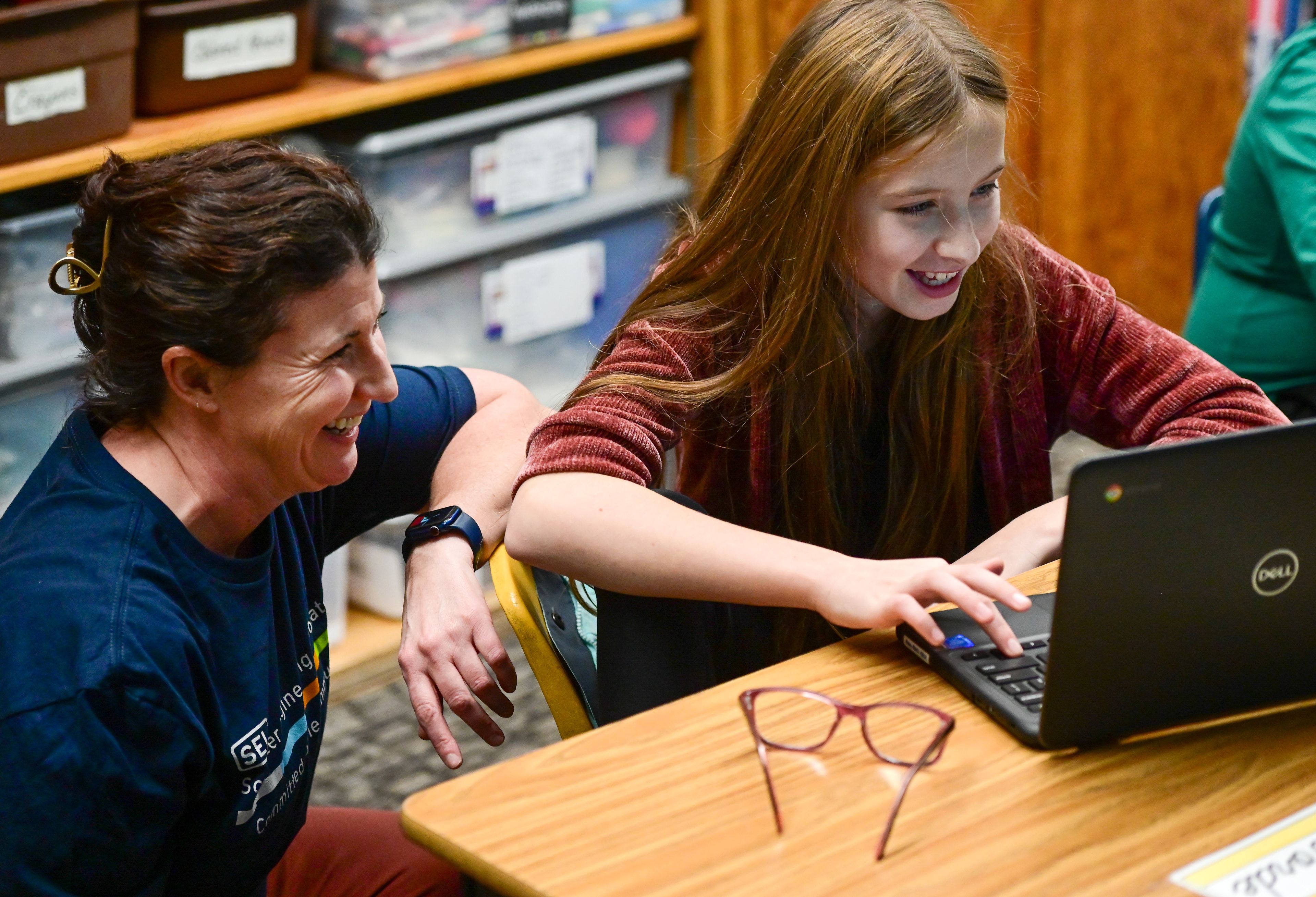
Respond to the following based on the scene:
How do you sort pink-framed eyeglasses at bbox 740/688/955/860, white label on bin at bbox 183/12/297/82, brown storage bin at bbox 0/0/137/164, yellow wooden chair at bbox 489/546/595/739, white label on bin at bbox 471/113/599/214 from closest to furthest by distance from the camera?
pink-framed eyeglasses at bbox 740/688/955/860, yellow wooden chair at bbox 489/546/595/739, brown storage bin at bbox 0/0/137/164, white label on bin at bbox 183/12/297/82, white label on bin at bbox 471/113/599/214

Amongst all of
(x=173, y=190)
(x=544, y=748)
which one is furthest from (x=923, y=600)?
(x=173, y=190)

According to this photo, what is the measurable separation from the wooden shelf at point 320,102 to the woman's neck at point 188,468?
88 centimetres

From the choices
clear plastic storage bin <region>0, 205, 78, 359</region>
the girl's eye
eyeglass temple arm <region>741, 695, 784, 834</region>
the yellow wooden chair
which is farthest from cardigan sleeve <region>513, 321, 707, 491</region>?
→ clear plastic storage bin <region>0, 205, 78, 359</region>

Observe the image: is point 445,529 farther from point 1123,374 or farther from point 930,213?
point 1123,374

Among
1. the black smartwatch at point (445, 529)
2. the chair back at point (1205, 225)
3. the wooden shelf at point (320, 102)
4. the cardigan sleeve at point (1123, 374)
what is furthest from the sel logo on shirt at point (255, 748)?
the chair back at point (1205, 225)

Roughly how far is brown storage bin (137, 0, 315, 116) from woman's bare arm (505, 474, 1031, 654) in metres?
1.24

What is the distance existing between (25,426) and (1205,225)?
1.71m

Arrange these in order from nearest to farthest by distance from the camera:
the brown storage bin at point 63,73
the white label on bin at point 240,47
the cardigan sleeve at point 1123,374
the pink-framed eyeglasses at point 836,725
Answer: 1. the pink-framed eyeglasses at point 836,725
2. the cardigan sleeve at point 1123,374
3. the brown storage bin at point 63,73
4. the white label on bin at point 240,47

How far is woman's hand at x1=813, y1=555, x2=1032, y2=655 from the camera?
0.96 meters

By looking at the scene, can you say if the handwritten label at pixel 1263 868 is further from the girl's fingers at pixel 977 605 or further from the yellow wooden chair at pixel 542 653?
the yellow wooden chair at pixel 542 653

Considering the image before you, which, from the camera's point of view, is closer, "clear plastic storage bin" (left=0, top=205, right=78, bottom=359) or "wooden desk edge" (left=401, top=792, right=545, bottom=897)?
"wooden desk edge" (left=401, top=792, right=545, bottom=897)

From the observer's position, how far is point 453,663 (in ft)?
3.80

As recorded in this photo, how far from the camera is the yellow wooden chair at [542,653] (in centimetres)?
112

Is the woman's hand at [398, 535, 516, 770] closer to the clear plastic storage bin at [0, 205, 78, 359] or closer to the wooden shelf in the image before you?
the wooden shelf
